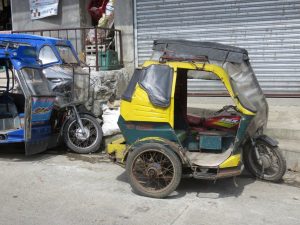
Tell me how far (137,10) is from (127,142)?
602 centimetres

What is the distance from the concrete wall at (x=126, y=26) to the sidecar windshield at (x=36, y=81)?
406cm

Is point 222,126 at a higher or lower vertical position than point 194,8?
lower

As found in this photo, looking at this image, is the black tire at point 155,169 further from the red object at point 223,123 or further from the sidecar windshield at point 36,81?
the sidecar windshield at point 36,81

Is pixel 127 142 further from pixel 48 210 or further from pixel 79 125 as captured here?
pixel 79 125

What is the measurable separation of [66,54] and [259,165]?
449cm

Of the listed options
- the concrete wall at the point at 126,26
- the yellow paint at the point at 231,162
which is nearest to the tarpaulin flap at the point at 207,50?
the yellow paint at the point at 231,162

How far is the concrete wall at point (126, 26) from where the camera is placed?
35.4 ft

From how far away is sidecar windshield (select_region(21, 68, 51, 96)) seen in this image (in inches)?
269

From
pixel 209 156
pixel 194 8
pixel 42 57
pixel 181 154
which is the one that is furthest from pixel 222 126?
pixel 194 8

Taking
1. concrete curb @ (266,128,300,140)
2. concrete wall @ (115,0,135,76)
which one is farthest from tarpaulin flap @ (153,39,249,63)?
concrete wall @ (115,0,135,76)

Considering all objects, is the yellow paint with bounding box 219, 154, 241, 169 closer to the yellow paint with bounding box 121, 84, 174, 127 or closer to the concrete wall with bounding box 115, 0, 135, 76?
the yellow paint with bounding box 121, 84, 174, 127

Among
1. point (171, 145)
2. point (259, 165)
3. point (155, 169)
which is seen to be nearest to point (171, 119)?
point (171, 145)

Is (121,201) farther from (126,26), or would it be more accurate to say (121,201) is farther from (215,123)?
(126,26)

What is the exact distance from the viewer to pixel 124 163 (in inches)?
215
